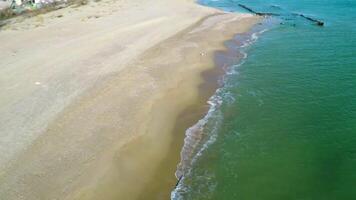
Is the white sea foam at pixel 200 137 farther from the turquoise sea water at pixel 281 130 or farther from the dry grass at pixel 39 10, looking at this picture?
the dry grass at pixel 39 10

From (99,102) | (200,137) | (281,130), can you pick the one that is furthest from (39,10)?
(281,130)

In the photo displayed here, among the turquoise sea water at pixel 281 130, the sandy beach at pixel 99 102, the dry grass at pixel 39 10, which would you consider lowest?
the turquoise sea water at pixel 281 130

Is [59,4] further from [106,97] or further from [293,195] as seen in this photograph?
[293,195]

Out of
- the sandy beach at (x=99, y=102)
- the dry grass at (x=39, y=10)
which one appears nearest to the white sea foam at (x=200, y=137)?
the sandy beach at (x=99, y=102)

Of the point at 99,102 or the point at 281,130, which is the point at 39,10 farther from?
the point at 281,130

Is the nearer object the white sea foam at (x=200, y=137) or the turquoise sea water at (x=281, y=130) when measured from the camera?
the turquoise sea water at (x=281, y=130)

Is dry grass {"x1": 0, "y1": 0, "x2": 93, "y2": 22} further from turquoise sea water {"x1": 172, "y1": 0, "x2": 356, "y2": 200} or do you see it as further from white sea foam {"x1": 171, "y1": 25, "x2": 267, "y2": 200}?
white sea foam {"x1": 171, "y1": 25, "x2": 267, "y2": 200}
